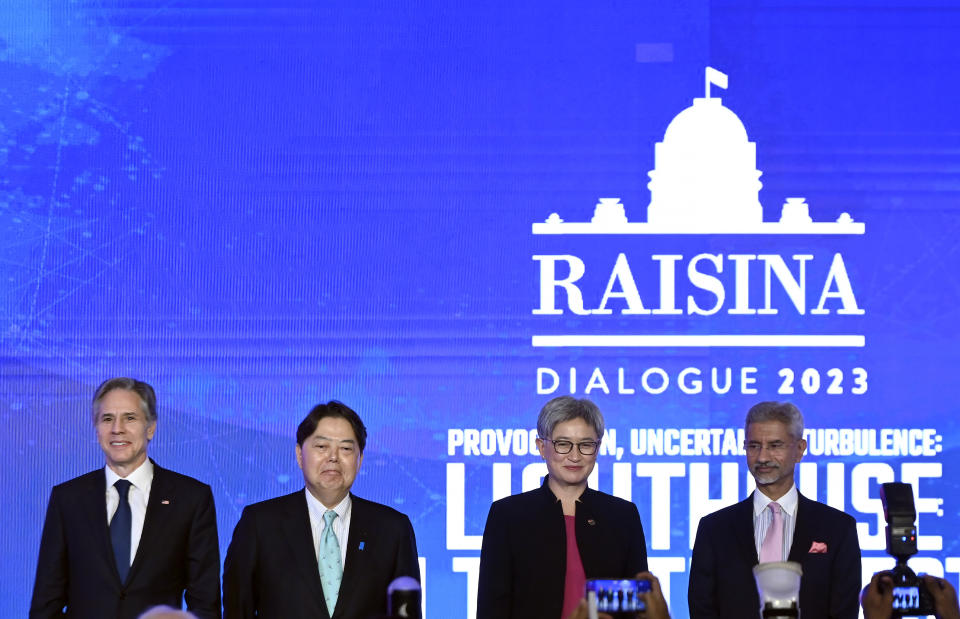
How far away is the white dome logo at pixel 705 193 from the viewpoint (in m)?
5.15

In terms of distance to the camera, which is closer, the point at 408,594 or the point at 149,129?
the point at 408,594

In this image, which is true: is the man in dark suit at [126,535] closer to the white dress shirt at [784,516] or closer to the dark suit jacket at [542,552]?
the dark suit jacket at [542,552]

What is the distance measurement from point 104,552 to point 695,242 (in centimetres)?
263

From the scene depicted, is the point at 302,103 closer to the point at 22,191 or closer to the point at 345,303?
the point at 345,303

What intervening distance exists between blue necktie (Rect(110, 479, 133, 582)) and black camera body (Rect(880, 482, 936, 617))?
7.06 ft

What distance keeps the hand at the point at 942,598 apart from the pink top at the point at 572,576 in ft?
3.05

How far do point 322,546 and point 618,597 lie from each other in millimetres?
1140

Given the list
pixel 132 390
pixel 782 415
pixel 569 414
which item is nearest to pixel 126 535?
pixel 132 390

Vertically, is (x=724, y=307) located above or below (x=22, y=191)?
below

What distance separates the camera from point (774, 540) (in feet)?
12.4

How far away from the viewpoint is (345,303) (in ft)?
16.9

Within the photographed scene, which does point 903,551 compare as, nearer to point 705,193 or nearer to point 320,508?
point 320,508

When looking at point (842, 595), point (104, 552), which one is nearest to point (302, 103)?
point (104, 552)

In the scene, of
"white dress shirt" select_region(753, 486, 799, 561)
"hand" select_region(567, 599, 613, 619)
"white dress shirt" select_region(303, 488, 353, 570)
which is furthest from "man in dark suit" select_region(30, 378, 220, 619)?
"white dress shirt" select_region(753, 486, 799, 561)
